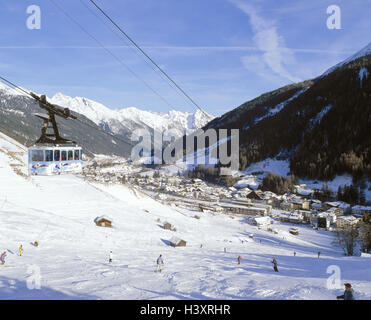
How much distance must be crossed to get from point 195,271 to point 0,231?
21326 mm

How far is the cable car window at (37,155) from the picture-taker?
1822 cm

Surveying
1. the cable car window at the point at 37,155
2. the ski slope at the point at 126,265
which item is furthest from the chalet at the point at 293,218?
the cable car window at the point at 37,155

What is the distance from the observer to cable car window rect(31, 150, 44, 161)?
18.2 metres

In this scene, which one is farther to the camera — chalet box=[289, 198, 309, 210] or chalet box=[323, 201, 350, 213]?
chalet box=[289, 198, 309, 210]

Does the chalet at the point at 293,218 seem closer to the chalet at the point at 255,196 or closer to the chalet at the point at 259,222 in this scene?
the chalet at the point at 259,222

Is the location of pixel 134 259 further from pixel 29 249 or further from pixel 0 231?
pixel 0 231

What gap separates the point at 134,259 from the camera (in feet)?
74.9

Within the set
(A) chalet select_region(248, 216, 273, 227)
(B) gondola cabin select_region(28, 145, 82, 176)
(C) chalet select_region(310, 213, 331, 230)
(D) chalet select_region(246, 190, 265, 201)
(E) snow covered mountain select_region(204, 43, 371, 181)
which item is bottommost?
(C) chalet select_region(310, 213, 331, 230)

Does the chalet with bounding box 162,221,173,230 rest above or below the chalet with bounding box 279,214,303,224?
above

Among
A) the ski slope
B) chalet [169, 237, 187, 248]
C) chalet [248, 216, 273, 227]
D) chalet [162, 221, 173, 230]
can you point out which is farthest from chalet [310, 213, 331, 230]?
chalet [169, 237, 187, 248]

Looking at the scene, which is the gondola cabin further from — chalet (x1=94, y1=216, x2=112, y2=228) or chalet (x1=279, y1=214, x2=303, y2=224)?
chalet (x1=279, y1=214, x2=303, y2=224)

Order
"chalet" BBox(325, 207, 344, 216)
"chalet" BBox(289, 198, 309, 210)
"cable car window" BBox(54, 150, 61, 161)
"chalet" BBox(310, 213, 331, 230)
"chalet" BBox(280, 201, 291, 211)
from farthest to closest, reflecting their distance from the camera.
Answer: "chalet" BBox(280, 201, 291, 211) → "chalet" BBox(289, 198, 309, 210) → "chalet" BBox(325, 207, 344, 216) → "chalet" BBox(310, 213, 331, 230) → "cable car window" BBox(54, 150, 61, 161)

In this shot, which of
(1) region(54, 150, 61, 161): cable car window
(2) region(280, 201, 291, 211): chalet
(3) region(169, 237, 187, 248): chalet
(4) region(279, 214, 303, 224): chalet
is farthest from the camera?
(2) region(280, 201, 291, 211): chalet
